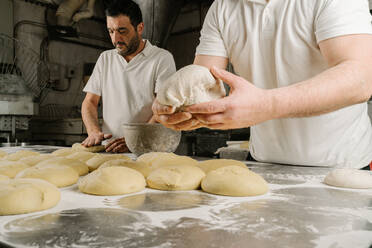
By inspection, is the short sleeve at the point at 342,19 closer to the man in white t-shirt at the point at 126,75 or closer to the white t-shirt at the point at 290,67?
the white t-shirt at the point at 290,67

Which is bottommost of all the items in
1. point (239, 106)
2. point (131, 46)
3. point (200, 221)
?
point (200, 221)

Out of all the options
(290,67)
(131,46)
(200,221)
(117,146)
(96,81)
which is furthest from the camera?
(96,81)

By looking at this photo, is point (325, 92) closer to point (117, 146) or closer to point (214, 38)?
point (214, 38)

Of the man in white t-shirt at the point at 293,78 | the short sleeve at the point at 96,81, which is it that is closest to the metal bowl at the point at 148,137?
the man in white t-shirt at the point at 293,78

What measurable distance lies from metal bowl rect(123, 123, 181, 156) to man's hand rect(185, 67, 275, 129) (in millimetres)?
644

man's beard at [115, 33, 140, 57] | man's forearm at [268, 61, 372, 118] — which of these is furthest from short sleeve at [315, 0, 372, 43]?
man's beard at [115, 33, 140, 57]

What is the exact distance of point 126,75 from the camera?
8.40 feet

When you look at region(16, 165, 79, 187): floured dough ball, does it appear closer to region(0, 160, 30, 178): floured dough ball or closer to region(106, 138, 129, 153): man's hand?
region(0, 160, 30, 178): floured dough ball

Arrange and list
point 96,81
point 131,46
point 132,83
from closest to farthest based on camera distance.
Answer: point 131,46 → point 132,83 → point 96,81

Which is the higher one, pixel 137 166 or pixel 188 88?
pixel 188 88

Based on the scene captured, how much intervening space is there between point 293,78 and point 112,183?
3.08 ft

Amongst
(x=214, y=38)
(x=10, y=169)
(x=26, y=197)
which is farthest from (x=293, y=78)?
(x=10, y=169)

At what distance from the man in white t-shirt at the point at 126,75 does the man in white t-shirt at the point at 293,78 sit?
0.90 metres

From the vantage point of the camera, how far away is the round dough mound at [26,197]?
778 mm
